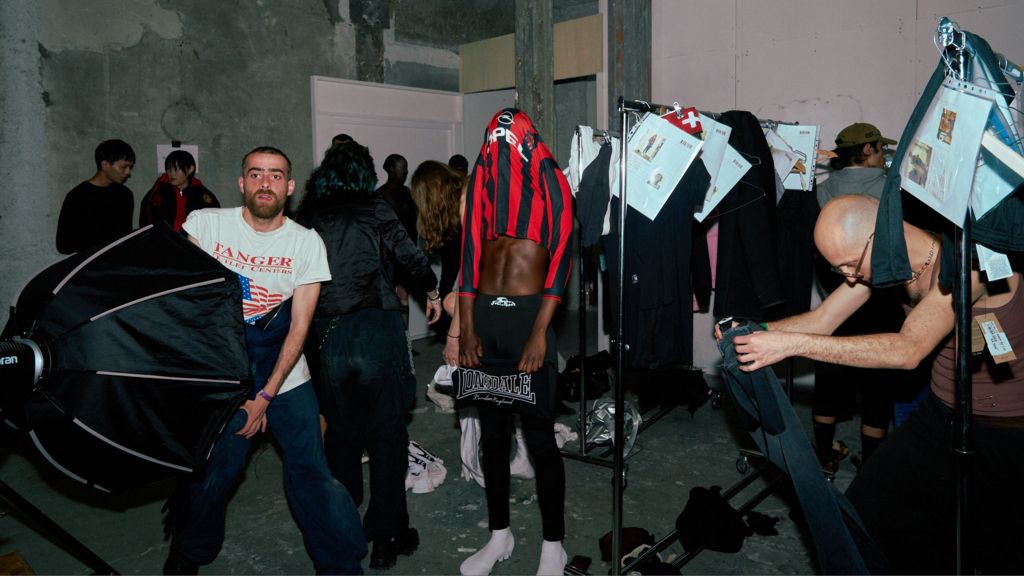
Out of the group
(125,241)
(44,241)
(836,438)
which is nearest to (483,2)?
(44,241)

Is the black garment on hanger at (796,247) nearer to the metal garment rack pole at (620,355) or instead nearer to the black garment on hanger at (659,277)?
the black garment on hanger at (659,277)

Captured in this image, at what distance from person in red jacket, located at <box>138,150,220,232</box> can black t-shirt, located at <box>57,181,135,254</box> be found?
1.00 ft

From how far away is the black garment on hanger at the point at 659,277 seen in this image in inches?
129

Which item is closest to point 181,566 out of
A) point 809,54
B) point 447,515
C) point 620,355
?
point 447,515

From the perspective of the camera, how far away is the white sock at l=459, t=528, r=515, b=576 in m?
2.91

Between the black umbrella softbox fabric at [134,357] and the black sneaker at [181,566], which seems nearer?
the black umbrella softbox fabric at [134,357]

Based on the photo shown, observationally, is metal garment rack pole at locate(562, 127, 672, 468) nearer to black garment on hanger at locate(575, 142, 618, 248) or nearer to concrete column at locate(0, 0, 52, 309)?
black garment on hanger at locate(575, 142, 618, 248)

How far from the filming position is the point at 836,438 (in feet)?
14.7

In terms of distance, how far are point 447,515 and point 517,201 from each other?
1.68m

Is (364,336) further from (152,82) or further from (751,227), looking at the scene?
(152,82)

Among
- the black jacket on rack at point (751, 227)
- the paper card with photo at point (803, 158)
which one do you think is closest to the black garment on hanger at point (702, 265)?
the black jacket on rack at point (751, 227)

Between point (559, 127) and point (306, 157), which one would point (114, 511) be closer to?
point (306, 157)

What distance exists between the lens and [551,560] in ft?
9.21

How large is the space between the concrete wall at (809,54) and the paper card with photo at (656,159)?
2598 mm
